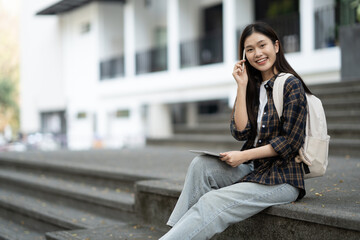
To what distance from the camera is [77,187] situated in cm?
538

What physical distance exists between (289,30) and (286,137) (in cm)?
1000

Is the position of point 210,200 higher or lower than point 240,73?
lower

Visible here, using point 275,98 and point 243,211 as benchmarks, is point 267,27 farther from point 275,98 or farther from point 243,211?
point 243,211

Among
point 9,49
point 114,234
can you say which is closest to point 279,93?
point 114,234

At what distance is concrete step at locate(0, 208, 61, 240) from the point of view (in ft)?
15.3

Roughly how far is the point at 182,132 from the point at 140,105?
7.72 metres

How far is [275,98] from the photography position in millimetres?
2836

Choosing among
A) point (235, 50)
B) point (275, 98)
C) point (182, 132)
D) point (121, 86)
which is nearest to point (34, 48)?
point (121, 86)

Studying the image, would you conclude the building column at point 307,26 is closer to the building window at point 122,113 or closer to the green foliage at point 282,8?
the green foliage at point 282,8

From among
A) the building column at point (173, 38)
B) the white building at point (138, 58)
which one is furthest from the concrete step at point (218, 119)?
the building column at point (173, 38)

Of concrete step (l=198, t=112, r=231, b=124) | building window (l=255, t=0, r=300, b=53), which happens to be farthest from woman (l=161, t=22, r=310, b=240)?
building window (l=255, t=0, r=300, b=53)

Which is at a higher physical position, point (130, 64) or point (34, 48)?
point (34, 48)

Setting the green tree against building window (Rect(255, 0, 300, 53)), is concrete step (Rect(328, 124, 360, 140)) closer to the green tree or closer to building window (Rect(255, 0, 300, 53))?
building window (Rect(255, 0, 300, 53))

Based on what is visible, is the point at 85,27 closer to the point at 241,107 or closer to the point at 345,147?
the point at 345,147
